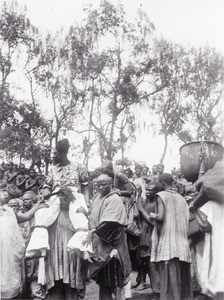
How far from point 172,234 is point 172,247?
0.50 ft

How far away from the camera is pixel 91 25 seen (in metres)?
25.5

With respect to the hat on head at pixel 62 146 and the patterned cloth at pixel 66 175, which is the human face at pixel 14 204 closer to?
the patterned cloth at pixel 66 175

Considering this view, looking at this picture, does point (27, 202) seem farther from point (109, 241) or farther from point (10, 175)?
point (10, 175)

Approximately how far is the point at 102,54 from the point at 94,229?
2224 cm

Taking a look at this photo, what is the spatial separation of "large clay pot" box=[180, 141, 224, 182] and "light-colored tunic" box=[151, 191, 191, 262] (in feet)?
3.33

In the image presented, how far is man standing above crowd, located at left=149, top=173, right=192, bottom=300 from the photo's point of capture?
19.1 ft

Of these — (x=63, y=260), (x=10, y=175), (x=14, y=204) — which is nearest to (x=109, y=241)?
(x=63, y=260)

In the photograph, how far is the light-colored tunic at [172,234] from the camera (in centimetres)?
582

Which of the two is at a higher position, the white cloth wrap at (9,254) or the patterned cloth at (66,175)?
the patterned cloth at (66,175)

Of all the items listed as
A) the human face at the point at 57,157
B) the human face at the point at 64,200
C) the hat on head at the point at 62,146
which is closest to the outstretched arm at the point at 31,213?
the human face at the point at 64,200

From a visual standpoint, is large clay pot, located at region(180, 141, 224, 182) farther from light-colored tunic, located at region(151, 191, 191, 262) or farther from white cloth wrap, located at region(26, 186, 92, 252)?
white cloth wrap, located at region(26, 186, 92, 252)

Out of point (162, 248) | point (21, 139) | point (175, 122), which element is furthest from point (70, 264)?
point (175, 122)

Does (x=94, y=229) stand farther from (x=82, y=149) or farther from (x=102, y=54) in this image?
(x=82, y=149)

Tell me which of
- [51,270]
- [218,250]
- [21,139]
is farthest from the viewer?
[21,139]
